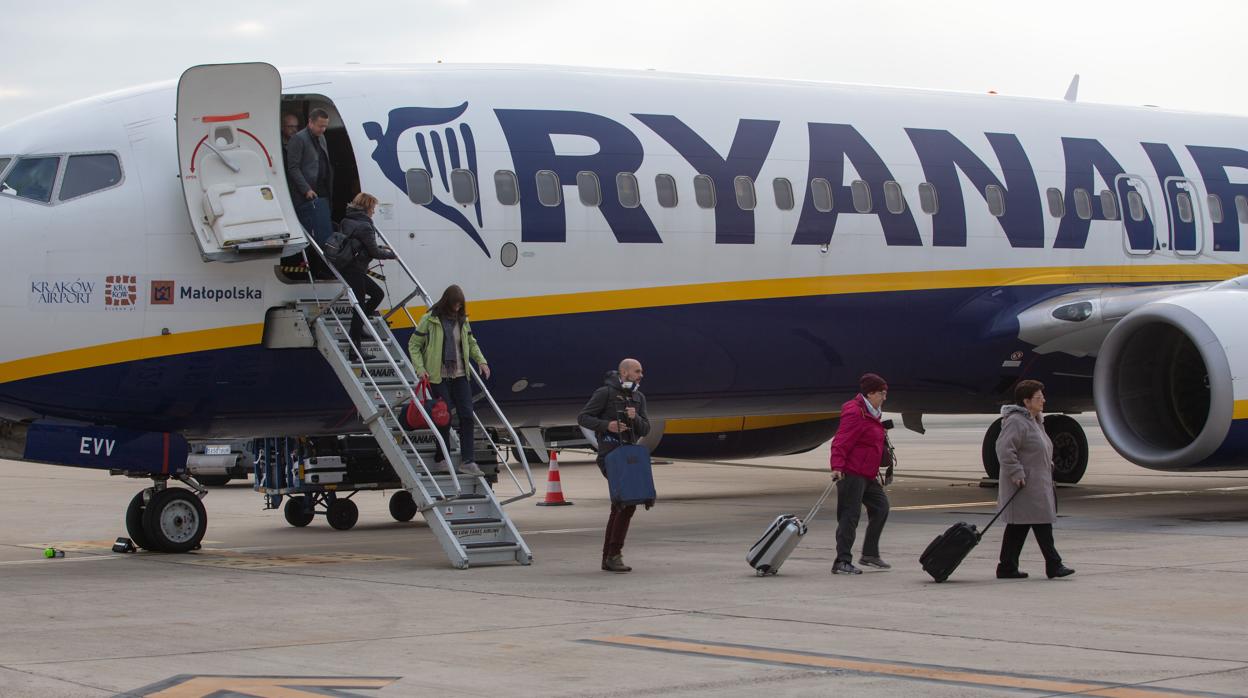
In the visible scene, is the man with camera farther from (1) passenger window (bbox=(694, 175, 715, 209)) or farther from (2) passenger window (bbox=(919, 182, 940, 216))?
(2) passenger window (bbox=(919, 182, 940, 216))

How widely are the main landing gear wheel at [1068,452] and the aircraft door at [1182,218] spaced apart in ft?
12.1

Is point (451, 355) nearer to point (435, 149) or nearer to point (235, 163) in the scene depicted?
point (435, 149)

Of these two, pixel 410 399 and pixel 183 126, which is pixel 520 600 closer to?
Answer: pixel 410 399

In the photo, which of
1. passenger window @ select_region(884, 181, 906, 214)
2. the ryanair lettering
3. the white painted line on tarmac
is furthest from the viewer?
passenger window @ select_region(884, 181, 906, 214)

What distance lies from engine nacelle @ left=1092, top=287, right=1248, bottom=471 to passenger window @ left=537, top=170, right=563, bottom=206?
19.6ft

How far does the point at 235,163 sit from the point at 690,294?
15.4ft

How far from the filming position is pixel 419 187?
1414 cm

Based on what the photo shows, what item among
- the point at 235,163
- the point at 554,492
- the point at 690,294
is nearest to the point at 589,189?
the point at 690,294

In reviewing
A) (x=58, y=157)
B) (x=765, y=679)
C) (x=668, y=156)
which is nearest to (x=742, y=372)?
(x=668, y=156)

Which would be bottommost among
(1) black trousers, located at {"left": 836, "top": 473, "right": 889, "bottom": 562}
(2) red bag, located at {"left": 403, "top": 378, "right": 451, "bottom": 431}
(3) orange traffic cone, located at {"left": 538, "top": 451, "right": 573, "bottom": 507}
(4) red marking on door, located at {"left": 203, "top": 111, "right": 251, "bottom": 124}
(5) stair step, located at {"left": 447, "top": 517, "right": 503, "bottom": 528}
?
(3) orange traffic cone, located at {"left": 538, "top": 451, "right": 573, "bottom": 507}

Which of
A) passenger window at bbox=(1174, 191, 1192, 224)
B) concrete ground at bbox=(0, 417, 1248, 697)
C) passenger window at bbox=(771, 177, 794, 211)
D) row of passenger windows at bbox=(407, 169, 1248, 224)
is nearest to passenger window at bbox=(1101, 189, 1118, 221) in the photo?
row of passenger windows at bbox=(407, 169, 1248, 224)

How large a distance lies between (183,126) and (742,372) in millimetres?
6156

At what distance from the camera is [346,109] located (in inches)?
557

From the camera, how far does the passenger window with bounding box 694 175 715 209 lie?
15555 mm
